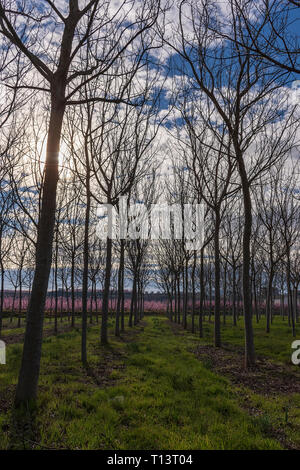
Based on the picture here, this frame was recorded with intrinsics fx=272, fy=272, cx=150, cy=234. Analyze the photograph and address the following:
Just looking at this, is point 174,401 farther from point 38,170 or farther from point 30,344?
point 38,170

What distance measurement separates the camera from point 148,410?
372cm

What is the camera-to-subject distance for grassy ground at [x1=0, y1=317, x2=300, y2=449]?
2898mm

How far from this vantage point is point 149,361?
21.4ft

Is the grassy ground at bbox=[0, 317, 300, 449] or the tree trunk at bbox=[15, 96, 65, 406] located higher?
the tree trunk at bbox=[15, 96, 65, 406]

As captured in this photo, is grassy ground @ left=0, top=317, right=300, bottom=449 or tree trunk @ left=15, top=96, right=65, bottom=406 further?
tree trunk @ left=15, top=96, right=65, bottom=406

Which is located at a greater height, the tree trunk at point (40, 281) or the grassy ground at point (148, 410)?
the tree trunk at point (40, 281)

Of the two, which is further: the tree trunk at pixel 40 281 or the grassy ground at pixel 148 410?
the tree trunk at pixel 40 281

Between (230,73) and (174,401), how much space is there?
8.02 metres

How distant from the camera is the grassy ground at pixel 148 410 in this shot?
290 centimetres

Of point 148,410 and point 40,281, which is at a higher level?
point 40,281
